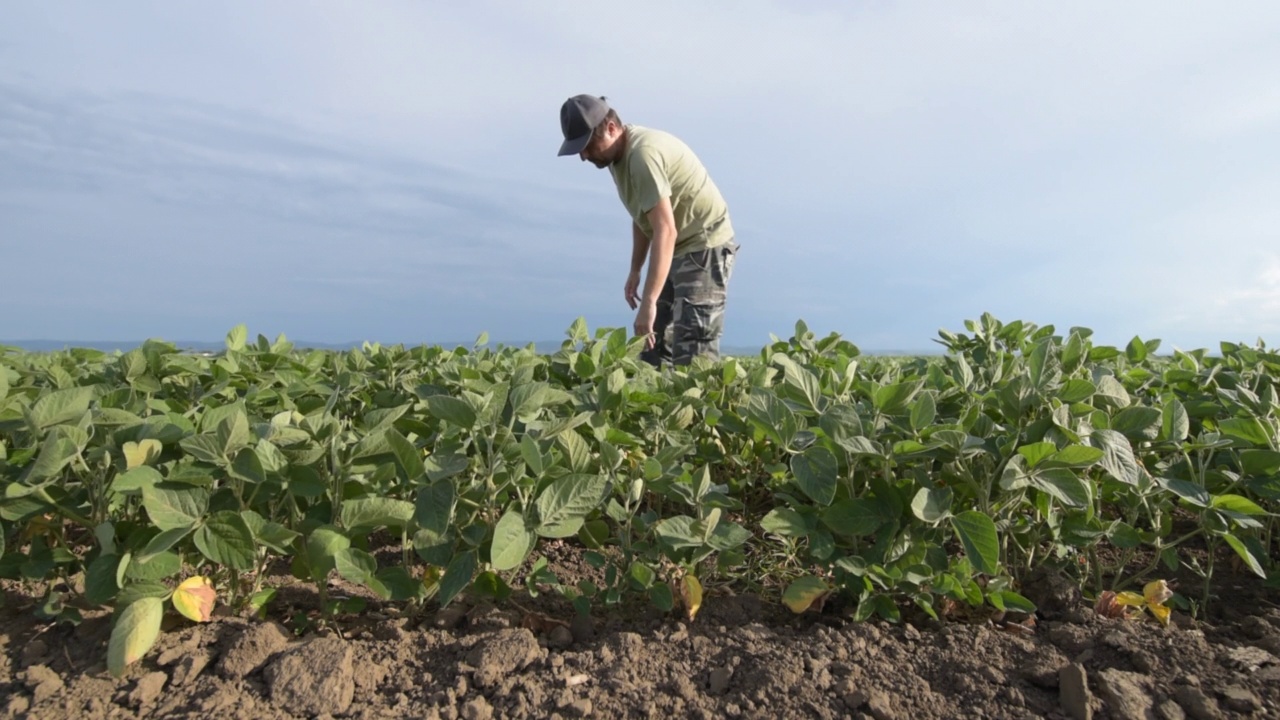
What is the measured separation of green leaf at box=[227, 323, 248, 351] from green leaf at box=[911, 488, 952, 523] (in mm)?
2563

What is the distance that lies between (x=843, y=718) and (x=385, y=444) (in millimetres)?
1122

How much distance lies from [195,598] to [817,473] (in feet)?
4.57

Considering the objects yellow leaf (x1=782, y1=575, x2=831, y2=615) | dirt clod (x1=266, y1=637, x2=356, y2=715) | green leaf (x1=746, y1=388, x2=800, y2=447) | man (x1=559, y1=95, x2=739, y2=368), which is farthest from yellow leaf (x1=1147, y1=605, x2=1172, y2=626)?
man (x1=559, y1=95, x2=739, y2=368)

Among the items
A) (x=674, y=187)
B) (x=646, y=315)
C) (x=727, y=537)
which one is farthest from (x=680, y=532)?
(x=674, y=187)

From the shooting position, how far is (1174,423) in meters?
2.08

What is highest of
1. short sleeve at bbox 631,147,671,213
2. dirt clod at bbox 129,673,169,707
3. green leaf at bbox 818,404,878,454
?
short sleeve at bbox 631,147,671,213

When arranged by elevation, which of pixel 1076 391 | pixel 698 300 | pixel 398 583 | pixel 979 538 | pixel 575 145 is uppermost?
pixel 575 145

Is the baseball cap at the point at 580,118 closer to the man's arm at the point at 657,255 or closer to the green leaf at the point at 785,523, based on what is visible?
the man's arm at the point at 657,255

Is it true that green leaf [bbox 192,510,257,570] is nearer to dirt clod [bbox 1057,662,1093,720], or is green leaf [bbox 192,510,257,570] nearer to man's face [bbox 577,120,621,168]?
dirt clod [bbox 1057,662,1093,720]

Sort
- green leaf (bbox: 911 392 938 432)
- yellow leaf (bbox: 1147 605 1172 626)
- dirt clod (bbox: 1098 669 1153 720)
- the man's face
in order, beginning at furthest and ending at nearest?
the man's face, yellow leaf (bbox: 1147 605 1172 626), green leaf (bbox: 911 392 938 432), dirt clod (bbox: 1098 669 1153 720)

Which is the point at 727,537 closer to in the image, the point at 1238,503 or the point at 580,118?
the point at 1238,503

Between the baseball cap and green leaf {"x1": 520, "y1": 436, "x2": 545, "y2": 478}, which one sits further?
the baseball cap

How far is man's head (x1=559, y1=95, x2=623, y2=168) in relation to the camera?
4.87 m

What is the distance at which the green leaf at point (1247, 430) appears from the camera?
205 centimetres
